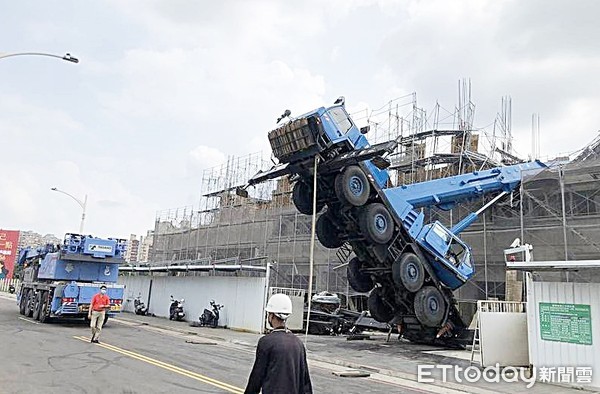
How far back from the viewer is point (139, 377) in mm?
9398

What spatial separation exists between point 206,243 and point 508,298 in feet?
66.7

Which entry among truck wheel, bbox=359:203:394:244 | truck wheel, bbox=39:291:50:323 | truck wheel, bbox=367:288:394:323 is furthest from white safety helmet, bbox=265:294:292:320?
truck wheel, bbox=39:291:50:323

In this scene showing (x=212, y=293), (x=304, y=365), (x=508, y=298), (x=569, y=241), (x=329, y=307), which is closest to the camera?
(x=304, y=365)

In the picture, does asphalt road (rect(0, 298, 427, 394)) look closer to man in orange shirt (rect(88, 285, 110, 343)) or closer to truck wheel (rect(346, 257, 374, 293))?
man in orange shirt (rect(88, 285, 110, 343))

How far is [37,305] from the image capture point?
20484 millimetres

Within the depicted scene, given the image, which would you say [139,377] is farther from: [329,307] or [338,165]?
[329,307]

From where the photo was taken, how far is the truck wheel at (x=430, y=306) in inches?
614

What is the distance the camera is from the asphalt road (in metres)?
8.62

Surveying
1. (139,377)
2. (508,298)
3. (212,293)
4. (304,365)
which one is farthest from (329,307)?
(304,365)

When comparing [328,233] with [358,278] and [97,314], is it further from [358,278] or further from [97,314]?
[97,314]

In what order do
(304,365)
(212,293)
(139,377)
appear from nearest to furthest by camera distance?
1. (304,365)
2. (139,377)
3. (212,293)

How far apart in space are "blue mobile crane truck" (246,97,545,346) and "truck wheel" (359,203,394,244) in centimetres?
3

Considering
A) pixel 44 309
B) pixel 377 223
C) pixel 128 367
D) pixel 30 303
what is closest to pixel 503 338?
pixel 377 223

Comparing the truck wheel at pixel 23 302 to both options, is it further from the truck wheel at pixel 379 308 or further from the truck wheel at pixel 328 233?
the truck wheel at pixel 379 308
